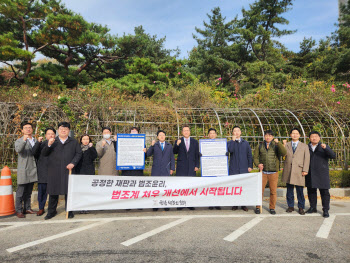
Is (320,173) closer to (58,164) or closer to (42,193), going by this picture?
(58,164)

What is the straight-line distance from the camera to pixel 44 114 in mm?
8078

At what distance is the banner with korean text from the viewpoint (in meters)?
4.73

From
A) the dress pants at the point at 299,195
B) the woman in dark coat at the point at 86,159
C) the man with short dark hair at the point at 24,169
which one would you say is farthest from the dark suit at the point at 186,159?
the man with short dark hair at the point at 24,169

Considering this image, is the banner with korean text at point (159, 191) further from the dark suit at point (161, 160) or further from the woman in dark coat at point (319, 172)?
the woman in dark coat at point (319, 172)

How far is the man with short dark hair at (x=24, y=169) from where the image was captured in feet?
15.7

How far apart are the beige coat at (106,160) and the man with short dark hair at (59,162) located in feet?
1.85

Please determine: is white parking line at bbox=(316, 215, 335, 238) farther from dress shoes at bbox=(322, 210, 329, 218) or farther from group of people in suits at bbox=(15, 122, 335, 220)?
group of people in suits at bbox=(15, 122, 335, 220)

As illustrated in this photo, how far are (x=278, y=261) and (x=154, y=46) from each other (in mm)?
20992

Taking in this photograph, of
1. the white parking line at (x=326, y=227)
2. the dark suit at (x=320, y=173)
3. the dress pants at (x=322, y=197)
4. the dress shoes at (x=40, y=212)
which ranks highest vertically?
A: the dark suit at (x=320, y=173)

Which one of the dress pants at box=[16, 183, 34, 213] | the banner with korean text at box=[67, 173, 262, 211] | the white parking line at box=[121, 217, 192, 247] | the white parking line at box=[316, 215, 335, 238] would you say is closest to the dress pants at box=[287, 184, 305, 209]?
the white parking line at box=[316, 215, 335, 238]

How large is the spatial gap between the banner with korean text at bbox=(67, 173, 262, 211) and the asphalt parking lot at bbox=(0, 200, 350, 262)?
249 mm

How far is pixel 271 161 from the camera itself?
508 centimetres

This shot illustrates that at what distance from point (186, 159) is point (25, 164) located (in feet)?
11.5

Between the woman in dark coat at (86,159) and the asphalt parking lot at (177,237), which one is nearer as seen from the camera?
the asphalt parking lot at (177,237)
